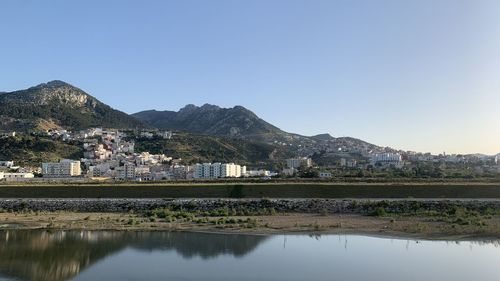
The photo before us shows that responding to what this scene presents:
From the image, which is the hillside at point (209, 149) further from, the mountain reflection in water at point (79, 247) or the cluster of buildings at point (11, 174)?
the mountain reflection in water at point (79, 247)

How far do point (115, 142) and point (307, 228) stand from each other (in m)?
164

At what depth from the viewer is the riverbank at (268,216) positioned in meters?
35.1

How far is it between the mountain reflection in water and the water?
Answer: 46mm

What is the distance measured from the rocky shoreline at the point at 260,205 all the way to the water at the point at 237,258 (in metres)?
13.2

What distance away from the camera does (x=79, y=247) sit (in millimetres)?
29312

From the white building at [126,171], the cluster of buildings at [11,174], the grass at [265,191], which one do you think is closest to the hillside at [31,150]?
the cluster of buildings at [11,174]

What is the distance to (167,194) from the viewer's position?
56.7 metres

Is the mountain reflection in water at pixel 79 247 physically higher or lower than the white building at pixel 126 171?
lower

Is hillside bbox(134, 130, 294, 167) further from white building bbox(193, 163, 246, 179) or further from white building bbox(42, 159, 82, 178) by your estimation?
white building bbox(42, 159, 82, 178)

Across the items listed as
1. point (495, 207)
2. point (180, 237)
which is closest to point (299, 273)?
point (180, 237)

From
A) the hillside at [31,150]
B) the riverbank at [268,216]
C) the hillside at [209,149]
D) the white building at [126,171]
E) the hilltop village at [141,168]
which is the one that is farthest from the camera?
the hillside at [209,149]

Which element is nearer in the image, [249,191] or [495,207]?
[495,207]

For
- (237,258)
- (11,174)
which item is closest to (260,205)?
(237,258)

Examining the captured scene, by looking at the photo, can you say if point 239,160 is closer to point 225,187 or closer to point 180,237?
point 225,187
